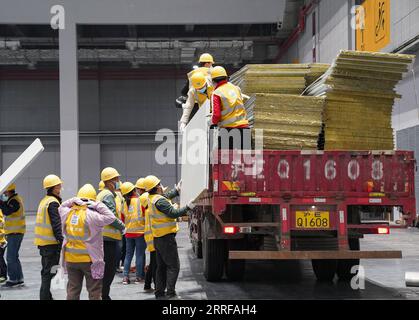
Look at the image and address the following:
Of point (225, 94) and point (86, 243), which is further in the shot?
point (225, 94)

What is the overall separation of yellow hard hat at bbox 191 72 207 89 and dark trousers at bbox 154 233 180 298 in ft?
8.87

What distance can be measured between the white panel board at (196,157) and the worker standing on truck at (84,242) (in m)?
1.86

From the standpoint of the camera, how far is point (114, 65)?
115 feet

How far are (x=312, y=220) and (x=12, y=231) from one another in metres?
4.88

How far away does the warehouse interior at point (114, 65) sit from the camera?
25438mm

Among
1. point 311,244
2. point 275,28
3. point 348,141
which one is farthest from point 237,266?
point 275,28

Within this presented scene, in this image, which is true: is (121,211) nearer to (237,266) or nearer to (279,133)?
(237,266)

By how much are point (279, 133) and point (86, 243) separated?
3246 mm

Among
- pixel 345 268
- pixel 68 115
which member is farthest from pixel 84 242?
pixel 68 115

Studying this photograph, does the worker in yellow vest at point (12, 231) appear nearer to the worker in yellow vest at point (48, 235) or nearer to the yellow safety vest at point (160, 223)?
the worker in yellow vest at point (48, 235)

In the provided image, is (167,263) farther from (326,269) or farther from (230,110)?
(326,269)

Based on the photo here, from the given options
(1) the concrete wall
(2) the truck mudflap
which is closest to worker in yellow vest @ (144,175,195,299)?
(2) the truck mudflap

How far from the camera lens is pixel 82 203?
6699 millimetres

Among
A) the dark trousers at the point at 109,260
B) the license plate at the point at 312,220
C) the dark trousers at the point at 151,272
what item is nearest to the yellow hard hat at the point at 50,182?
the dark trousers at the point at 109,260
